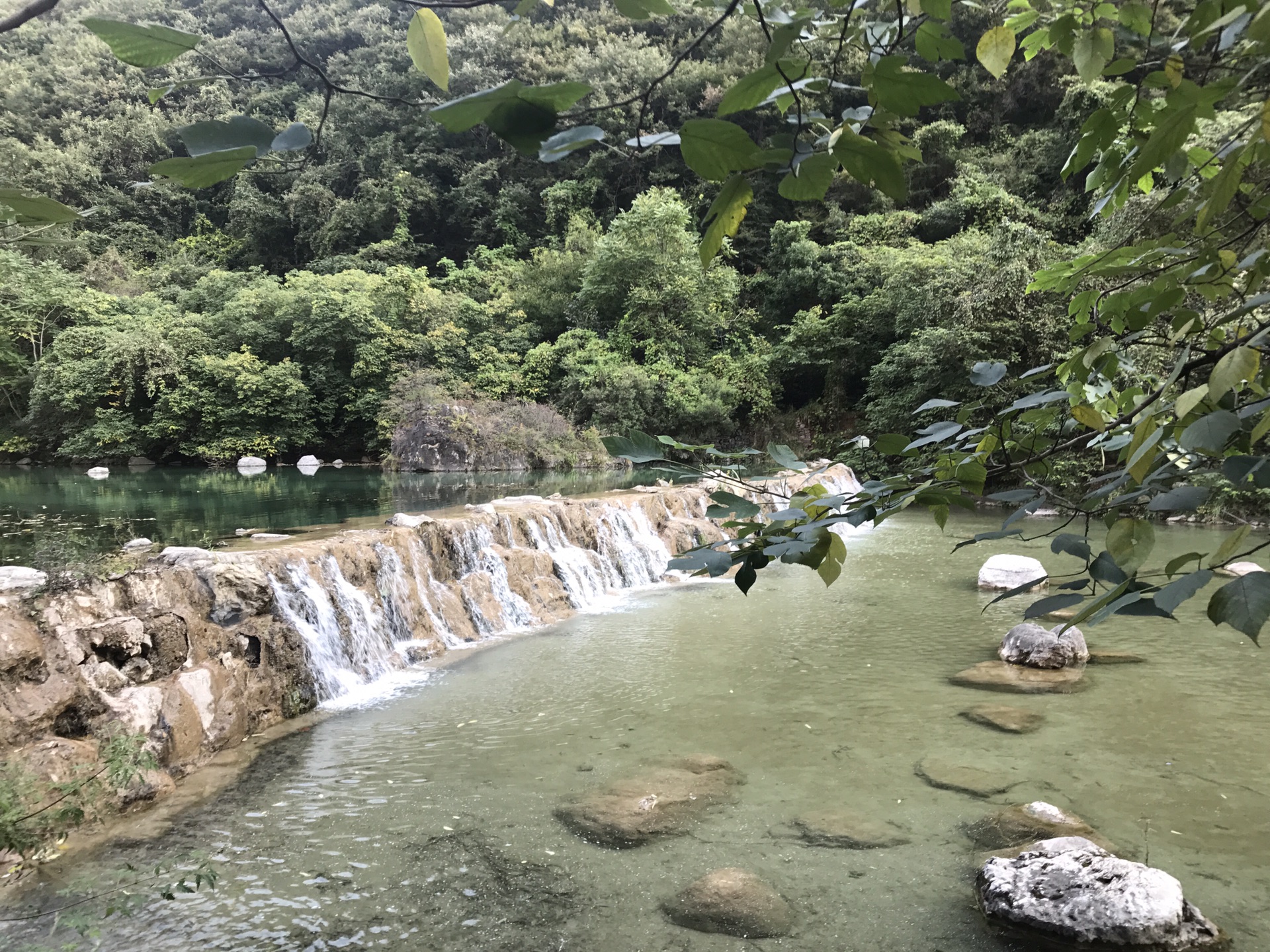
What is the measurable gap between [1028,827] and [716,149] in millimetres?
3449

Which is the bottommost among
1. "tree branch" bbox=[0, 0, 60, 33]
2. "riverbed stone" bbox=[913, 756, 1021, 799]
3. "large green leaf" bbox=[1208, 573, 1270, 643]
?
"riverbed stone" bbox=[913, 756, 1021, 799]

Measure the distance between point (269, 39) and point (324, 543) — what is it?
3803cm

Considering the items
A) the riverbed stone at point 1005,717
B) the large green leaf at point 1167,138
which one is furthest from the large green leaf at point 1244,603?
the riverbed stone at point 1005,717

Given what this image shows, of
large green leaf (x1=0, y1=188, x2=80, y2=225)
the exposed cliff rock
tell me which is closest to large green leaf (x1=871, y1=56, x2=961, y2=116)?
large green leaf (x1=0, y1=188, x2=80, y2=225)

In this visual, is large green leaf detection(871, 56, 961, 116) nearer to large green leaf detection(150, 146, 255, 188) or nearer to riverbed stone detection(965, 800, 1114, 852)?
large green leaf detection(150, 146, 255, 188)

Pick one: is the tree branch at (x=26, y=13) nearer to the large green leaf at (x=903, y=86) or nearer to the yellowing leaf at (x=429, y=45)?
the yellowing leaf at (x=429, y=45)

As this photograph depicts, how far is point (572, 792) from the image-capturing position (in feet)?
12.1

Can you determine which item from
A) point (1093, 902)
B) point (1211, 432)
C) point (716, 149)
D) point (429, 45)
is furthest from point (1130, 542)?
point (1093, 902)

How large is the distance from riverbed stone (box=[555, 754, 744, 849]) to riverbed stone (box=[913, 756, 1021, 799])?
953 mm

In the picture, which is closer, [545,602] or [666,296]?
[545,602]

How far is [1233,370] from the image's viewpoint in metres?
0.81

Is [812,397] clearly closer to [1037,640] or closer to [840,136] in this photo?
[1037,640]

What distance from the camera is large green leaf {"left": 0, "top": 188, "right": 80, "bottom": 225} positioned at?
65 cm

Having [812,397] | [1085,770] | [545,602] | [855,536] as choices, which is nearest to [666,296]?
[812,397]
